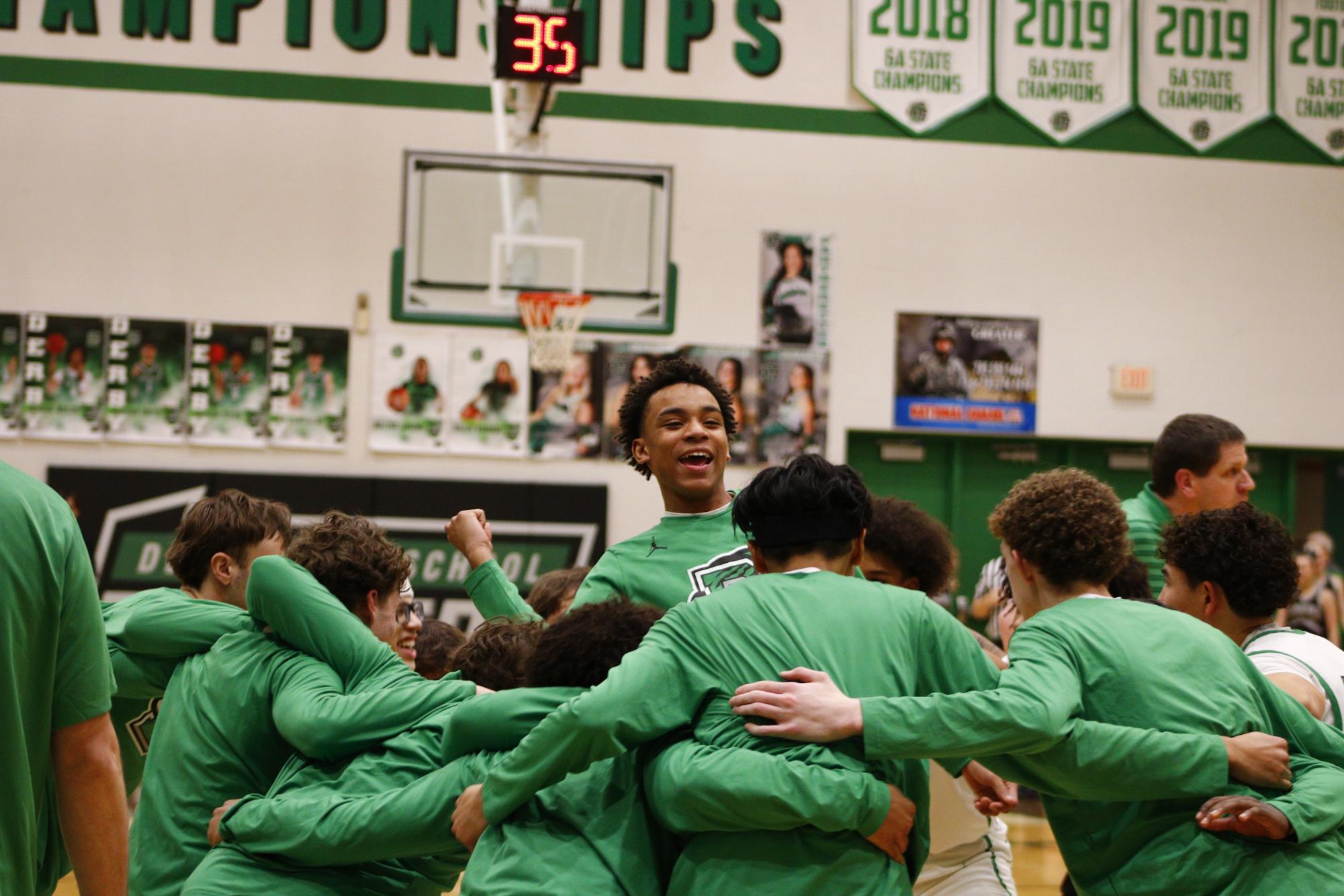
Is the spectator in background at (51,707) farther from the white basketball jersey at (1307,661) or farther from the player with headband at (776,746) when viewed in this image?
the white basketball jersey at (1307,661)

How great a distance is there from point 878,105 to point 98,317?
6.44 m

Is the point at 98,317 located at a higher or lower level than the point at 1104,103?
lower

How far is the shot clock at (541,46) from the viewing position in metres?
7.92

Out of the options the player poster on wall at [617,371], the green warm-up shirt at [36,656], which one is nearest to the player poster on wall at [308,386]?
the player poster on wall at [617,371]

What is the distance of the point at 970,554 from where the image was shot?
34.1 ft

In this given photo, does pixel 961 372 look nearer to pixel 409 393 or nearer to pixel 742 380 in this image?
pixel 742 380

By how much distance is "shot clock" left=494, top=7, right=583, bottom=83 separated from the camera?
792cm

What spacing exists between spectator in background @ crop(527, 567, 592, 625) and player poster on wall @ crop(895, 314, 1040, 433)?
647cm

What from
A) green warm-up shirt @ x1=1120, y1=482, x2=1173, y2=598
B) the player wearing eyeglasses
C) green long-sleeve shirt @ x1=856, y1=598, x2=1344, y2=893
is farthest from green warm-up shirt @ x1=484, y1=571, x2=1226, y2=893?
green warm-up shirt @ x1=1120, y1=482, x2=1173, y2=598

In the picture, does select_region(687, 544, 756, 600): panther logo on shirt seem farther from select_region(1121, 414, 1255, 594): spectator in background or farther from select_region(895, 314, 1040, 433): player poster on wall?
select_region(895, 314, 1040, 433): player poster on wall

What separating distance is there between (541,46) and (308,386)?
3.41 meters

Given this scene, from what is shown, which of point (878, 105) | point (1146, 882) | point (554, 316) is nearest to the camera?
point (1146, 882)

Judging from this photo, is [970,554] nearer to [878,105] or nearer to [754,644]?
[878,105]

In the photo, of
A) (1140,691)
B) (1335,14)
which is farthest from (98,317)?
(1335,14)
